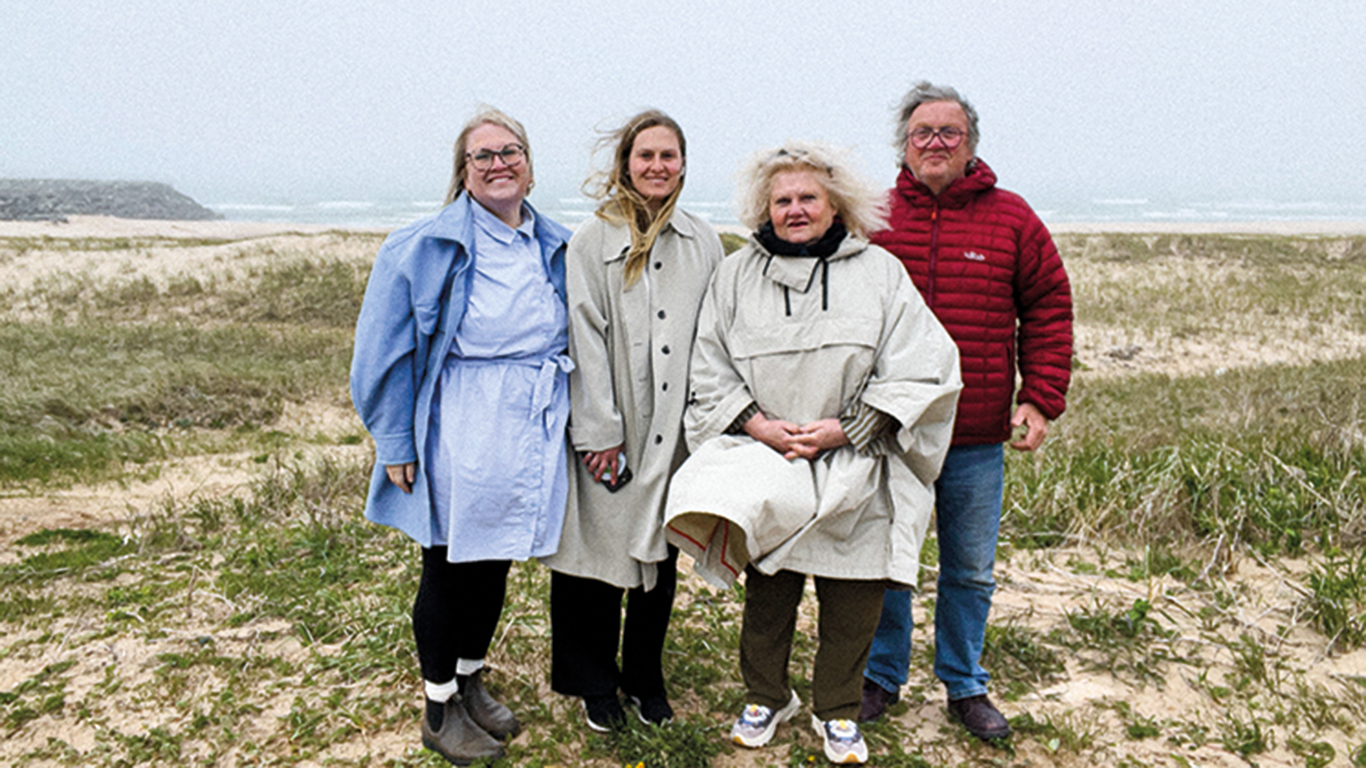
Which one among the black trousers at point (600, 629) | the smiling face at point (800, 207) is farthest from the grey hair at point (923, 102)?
the black trousers at point (600, 629)

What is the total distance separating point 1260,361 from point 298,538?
45.9 ft

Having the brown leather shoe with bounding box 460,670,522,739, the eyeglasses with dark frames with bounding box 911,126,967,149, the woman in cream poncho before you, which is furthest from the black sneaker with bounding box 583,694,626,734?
the eyeglasses with dark frames with bounding box 911,126,967,149

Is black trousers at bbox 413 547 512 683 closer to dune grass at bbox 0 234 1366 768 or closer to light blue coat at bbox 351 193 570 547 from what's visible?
light blue coat at bbox 351 193 570 547

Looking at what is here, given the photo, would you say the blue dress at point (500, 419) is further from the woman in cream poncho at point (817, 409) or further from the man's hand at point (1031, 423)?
the man's hand at point (1031, 423)

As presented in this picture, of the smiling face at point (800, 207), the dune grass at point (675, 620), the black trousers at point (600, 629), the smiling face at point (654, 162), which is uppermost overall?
the smiling face at point (654, 162)

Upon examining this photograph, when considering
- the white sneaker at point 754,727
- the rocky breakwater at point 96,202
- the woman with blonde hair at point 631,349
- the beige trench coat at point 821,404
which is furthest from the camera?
the rocky breakwater at point 96,202

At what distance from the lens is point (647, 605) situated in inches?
129

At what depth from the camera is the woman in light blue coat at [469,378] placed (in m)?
2.86

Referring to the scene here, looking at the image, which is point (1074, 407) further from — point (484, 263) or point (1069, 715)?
point (484, 263)

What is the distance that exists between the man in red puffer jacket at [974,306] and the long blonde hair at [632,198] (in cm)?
79

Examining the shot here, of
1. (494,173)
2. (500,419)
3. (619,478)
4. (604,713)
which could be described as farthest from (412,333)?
(604,713)

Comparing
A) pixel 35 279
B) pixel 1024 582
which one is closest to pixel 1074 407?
pixel 1024 582

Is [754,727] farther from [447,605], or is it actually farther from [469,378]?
[469,378]

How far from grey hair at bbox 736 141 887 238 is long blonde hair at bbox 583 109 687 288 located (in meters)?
0.25
